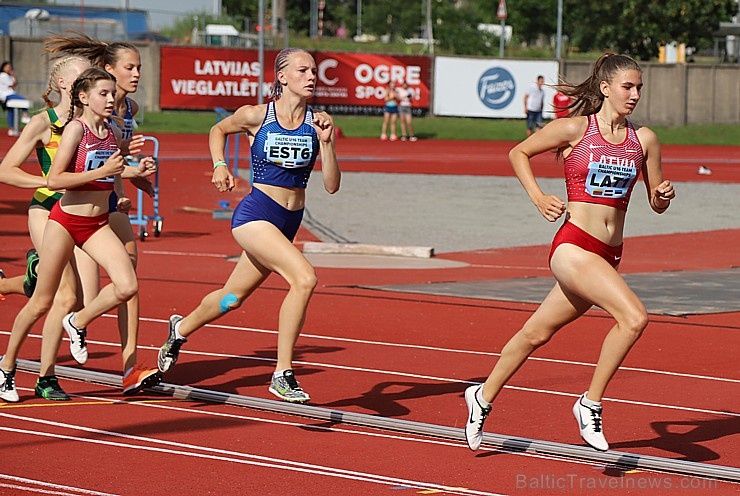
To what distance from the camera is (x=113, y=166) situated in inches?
307

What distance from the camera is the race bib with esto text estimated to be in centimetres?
830

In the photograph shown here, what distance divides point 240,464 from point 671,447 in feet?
7.79

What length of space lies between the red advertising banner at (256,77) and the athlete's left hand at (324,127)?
34.4 metres

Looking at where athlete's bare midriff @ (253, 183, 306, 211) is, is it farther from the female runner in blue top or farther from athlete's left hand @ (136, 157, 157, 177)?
athlete's left hand @ (136, 157, 157, 177)

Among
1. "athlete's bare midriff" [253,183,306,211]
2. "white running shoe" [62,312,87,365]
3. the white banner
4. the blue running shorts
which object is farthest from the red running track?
the white banner

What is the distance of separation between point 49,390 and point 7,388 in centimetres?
25

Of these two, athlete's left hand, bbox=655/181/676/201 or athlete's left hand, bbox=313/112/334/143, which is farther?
athlete's left hand, bbox=313/112/334/143

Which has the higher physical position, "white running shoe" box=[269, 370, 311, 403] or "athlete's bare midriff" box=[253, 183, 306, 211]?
"athlete's bare midriff" box=[253, 183, 306, 211]

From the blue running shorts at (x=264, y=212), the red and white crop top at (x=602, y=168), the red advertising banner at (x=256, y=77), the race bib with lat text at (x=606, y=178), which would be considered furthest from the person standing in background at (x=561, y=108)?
the red advertising banner at (x=256, y=77)

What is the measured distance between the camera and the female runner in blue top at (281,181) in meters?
8.15

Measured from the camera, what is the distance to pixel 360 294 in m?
13.5

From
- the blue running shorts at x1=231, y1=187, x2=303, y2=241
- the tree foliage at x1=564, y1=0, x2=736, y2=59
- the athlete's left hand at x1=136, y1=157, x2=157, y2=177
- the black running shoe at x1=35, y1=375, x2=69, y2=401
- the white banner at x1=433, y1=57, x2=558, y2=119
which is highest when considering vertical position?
the tree foliage at x1=564, y1=0, x2=736, y2=59

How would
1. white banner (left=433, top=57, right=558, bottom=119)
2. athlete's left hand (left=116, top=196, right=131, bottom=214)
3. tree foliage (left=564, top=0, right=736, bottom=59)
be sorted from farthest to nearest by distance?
1. tree foliage (left=564, top=0, right=736, bottom=59)
2. white banner (left=433, top=57, right=558, bottom=119)
3. athlete's left hand (left=116, top=196, right=131, bottom=214)

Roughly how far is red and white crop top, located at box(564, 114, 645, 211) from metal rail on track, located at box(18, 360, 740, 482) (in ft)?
4.29
